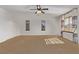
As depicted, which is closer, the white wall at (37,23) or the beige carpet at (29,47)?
the beige carpet at (29,47)

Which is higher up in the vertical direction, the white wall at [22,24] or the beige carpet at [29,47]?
the white wall at [22,24]

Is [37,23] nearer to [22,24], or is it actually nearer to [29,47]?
[22,24]

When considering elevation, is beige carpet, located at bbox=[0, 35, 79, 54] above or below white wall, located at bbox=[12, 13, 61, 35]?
below

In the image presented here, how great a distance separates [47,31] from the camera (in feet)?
5.47

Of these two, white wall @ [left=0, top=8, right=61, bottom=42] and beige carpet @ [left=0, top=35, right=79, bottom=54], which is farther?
white wall @ [left=0, top=8, right=61, bottom=42]

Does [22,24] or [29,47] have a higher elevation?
[22,24]

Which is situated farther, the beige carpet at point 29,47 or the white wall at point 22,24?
the white wall at point 22,24

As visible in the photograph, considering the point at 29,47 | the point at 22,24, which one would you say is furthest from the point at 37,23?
the point at 29,47

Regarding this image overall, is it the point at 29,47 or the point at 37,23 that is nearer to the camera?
the point at 29,47

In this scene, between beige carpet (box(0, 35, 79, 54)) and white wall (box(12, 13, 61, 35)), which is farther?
white wall (box(12, 13, 61, 35))

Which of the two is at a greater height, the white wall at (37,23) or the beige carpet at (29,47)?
the white wall at (37,23)

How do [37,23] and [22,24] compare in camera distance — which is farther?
[37,23]
